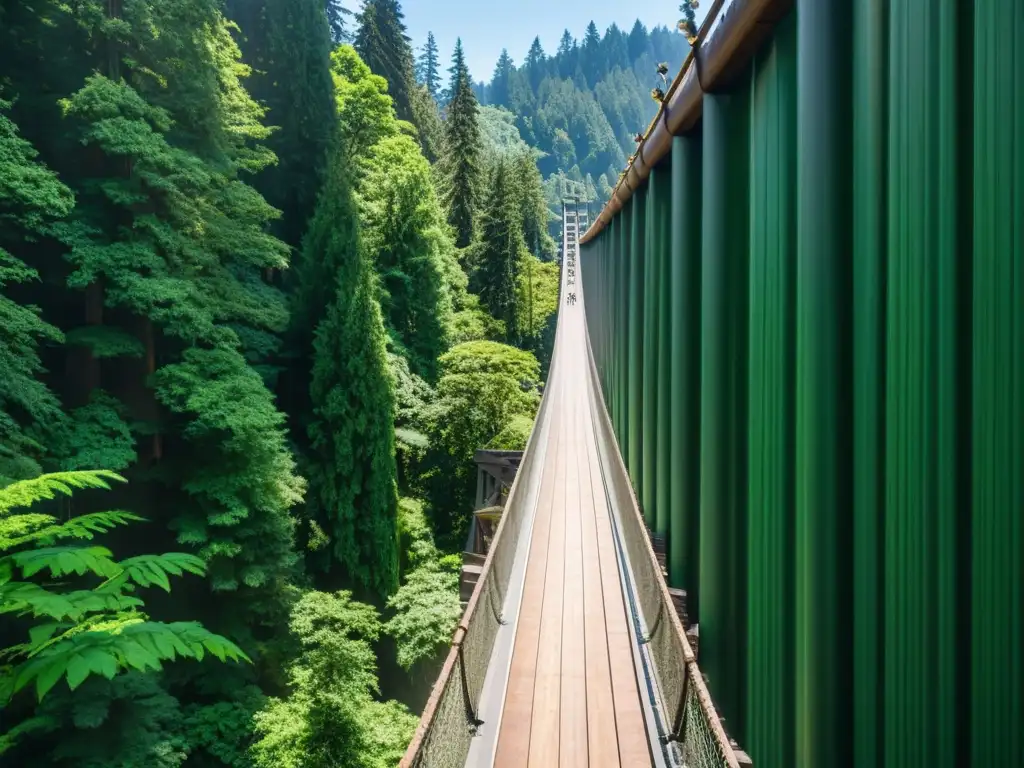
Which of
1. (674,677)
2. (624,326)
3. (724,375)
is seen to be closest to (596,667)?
(674,677)

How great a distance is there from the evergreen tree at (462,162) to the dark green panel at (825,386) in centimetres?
3961

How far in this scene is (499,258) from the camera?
41.6 metres

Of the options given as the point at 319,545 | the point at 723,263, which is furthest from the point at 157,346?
the point at 723,263

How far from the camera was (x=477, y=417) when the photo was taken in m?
26.5

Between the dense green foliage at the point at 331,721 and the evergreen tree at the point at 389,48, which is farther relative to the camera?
the evergreen tree at the point at 389,48

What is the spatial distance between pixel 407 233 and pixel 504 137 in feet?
449

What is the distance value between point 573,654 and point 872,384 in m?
3.84

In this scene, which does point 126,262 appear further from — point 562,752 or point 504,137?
point 504,137

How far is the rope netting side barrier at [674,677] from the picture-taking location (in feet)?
11.8

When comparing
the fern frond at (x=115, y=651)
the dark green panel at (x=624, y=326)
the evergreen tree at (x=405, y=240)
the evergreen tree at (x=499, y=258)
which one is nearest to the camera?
the fern frond at (x=115, y=651)

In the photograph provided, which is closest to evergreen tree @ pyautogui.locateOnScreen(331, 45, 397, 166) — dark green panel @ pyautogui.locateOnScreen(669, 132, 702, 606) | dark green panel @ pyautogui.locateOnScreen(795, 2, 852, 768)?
dark green panel @ pyautogui.locateOnScreen(669, 132, 702, 606)

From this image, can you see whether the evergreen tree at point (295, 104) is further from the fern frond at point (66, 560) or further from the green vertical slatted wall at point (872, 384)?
the fern frond at point (66, 560)

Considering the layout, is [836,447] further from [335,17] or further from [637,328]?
[335,17]

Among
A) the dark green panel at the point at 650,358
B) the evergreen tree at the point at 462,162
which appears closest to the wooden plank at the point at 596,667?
the dark green panel at the point at 650,358
